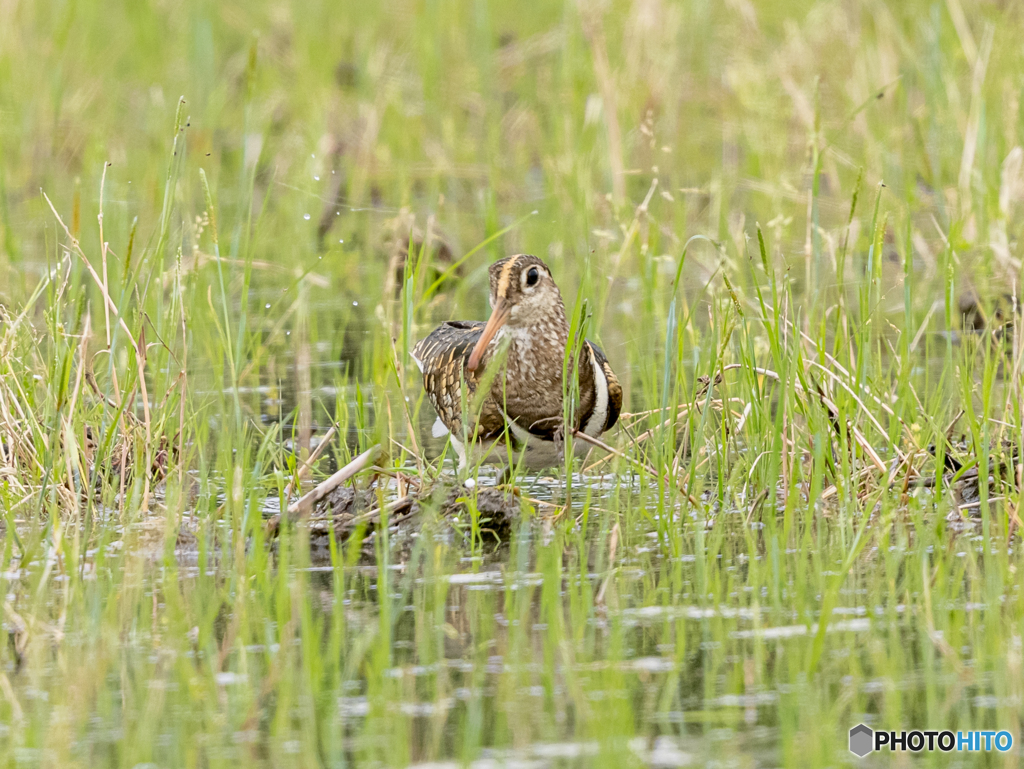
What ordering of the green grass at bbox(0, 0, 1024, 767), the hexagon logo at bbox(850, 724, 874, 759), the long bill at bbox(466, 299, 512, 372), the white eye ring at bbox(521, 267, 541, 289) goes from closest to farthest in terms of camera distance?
the hexagon logo at bbox(850, 724, 874, 759), the green grass at bbox(0, 0, 1024, 767), the long bill at bbox(466, 299, 512, 372), the white eye ring at bbox(521, 267, 541, 289)

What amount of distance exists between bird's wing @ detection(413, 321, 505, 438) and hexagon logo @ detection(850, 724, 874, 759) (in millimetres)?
1820

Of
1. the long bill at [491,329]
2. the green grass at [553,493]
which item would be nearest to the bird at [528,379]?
the long bill at [491,329]

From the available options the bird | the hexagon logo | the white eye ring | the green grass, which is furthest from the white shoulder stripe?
the hexagon logo

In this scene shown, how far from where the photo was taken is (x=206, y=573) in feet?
12.2

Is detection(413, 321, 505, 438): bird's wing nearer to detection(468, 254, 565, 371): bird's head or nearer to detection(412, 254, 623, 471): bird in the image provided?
detection(412, 254, 623, 471): bird

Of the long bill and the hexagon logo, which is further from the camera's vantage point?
the long bill

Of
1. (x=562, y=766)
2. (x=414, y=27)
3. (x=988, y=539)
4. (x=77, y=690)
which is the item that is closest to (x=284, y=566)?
(x=77, y=690)

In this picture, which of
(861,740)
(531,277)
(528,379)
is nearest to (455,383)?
(528,379)

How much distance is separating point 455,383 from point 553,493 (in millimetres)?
461

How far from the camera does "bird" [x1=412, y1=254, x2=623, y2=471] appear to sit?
460cm

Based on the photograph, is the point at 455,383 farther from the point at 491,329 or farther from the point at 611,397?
the point at 611,397

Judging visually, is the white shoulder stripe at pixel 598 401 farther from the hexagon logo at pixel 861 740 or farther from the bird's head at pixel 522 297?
the hexagon logo at pixel 861 740

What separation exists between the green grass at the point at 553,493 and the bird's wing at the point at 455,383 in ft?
0.42

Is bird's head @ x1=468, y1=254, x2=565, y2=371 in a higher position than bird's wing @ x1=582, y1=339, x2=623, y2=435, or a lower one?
higher
